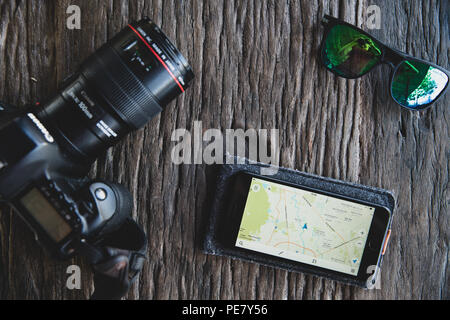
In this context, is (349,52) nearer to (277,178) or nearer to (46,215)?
(277,178)

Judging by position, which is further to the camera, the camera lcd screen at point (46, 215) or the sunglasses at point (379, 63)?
the sunglasses at point (379, 63)

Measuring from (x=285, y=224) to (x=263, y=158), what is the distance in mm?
111

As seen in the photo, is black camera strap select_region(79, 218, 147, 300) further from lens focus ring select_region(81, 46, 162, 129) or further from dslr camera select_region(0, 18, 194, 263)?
lens focus ring select_region(81, 46, 162, 129)

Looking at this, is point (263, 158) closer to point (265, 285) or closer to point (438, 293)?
point (265, 285)

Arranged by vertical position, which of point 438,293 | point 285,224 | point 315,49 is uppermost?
point 315,49

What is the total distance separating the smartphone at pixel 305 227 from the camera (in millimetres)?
568

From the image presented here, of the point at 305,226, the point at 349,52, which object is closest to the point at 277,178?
the point at 305,226

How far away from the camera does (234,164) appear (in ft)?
1.90

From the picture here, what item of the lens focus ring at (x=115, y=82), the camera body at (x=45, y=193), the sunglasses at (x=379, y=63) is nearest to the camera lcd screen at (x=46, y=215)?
the camera body at (x=45, y=193)

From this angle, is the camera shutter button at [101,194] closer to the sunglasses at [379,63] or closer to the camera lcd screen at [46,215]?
the camera lcd screen at [46,215]

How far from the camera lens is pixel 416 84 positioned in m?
0.59

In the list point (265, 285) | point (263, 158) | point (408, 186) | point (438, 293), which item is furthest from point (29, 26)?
point (438, 293)

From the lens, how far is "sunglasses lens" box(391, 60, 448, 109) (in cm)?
58

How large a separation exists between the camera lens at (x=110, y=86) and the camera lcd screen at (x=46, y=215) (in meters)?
0.07
